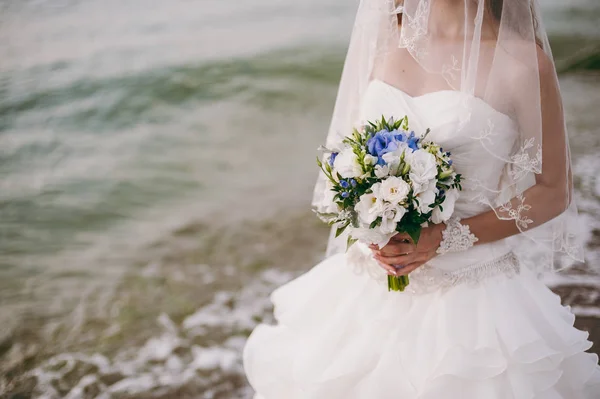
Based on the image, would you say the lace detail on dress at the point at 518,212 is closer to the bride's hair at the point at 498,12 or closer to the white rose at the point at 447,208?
the white rose at the point at 447,208

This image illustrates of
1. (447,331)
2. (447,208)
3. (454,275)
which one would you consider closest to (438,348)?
(447,331)

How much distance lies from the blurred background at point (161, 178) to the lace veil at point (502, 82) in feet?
4.59

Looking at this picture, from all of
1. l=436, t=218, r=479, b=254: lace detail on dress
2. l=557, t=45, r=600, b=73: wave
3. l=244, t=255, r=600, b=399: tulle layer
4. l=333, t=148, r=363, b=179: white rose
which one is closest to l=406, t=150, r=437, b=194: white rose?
l=333, t=148, r=363, b=179: white rose

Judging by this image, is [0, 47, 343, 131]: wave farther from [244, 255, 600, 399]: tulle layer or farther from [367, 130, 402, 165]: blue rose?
[367, 130, 402, 165]: blue rose

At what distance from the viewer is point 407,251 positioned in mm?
1395

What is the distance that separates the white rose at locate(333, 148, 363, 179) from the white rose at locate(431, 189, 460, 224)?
0.67 feet

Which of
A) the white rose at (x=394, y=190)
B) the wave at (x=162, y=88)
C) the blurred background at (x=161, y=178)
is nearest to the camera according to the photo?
the white rose at (x=394, y=190)

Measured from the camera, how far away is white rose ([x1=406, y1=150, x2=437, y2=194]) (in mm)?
1239

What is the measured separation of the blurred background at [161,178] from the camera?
115 inches

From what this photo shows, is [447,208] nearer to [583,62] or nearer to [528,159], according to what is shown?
[528,159]

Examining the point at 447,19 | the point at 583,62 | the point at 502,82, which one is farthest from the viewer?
the point at 583,62

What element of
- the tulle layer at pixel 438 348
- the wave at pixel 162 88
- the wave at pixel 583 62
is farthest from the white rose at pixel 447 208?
the wave at pixel 583 62

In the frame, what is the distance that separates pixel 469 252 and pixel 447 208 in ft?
0.68

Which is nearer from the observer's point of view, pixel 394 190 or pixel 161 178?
pixel 394 190
